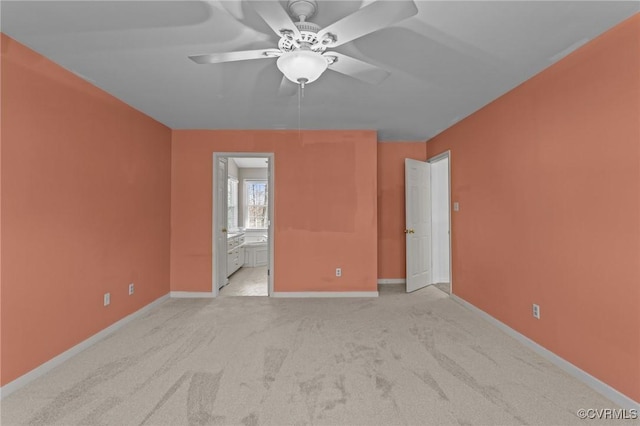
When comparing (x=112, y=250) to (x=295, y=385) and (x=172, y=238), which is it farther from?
(x=295, y=385)

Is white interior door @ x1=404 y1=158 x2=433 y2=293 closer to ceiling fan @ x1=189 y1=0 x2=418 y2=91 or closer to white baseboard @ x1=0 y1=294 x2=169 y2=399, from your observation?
ceiling fan @ x1=189 y1=0 x2=418 y2=91

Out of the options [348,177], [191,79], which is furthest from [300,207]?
[191,79]

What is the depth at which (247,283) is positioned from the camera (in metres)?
5.38

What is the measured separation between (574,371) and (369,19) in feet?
9.46

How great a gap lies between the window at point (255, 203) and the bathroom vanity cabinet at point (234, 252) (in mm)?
920

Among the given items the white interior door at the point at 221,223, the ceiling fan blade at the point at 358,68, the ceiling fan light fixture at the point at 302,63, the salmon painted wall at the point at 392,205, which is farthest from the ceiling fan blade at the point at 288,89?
the salmon painted wall at the point at 392,205

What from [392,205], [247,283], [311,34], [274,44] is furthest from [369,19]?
[247,283]

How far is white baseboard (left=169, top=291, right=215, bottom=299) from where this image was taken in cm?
447

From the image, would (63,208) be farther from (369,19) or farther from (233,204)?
(233,204)

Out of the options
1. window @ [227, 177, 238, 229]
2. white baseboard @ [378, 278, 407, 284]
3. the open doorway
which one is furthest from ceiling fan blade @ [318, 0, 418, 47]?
window @ [227, 177, 238, 229]

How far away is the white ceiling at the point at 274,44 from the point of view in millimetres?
1861

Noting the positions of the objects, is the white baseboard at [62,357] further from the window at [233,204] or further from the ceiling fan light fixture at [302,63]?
the window at [233,204]

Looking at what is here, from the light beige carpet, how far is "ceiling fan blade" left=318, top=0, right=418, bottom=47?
87.0 inches

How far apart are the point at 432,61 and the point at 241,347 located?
2983mm
